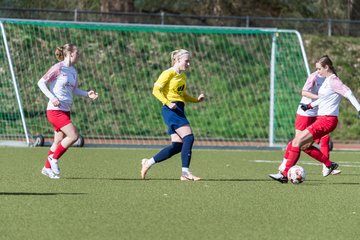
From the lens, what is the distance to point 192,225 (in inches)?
352

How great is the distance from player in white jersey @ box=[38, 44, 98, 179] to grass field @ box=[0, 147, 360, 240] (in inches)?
12.7

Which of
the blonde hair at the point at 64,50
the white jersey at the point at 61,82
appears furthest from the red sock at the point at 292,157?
the blonde hair at the point at 64,50

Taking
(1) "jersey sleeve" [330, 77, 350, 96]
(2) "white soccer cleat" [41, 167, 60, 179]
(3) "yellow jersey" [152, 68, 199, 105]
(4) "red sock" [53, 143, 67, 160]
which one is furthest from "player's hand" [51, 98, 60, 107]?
(1) "jersey sleeve" [330, 77, 350, 96]

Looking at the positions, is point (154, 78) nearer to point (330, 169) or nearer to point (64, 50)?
point (330, 169)

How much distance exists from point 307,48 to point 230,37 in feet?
7.76

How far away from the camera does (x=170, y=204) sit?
10.6 meters

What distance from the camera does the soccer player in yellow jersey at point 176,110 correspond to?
1397 cm

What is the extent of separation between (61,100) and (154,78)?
1592cm

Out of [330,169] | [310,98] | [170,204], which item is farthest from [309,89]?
[170,204]

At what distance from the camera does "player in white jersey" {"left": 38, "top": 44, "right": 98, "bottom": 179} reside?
14.1 m

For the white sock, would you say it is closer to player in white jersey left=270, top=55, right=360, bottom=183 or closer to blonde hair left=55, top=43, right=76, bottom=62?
player in white jersey left=270, top=55, right=360, bottom=183

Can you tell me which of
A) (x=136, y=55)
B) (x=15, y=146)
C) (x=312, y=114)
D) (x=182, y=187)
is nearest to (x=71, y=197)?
(x=182, y=187)

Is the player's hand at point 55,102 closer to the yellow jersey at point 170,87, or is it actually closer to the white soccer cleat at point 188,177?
the yellow jersey at point 170,87

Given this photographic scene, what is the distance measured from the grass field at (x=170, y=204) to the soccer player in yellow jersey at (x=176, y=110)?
28 centimetres
